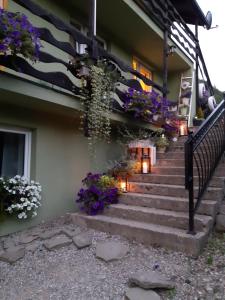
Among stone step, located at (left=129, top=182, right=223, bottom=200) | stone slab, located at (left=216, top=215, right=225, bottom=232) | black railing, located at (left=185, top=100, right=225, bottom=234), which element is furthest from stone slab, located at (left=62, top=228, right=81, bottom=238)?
stone slab, located at (left=216, top=215, right=225, bottom=232)

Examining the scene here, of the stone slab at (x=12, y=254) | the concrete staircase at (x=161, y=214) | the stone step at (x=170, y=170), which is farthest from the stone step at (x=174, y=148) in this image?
the stone slab at (x=12, y=254)

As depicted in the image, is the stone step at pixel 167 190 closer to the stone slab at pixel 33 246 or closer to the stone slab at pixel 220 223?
the stone slab at pixel 220 223

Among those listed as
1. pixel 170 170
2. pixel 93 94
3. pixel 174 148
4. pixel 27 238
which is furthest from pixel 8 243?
pixel 174 148

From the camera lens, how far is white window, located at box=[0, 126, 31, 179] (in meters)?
3.91

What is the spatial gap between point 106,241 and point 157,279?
104cm

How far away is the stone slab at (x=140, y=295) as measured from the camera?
7.29 ft

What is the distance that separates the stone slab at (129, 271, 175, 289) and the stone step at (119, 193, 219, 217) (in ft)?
4.02

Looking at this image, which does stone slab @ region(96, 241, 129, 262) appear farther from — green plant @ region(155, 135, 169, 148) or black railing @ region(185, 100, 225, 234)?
green plant @ region(155, 135, 169, 148)

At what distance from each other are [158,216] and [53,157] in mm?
1886

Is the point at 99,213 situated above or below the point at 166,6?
below

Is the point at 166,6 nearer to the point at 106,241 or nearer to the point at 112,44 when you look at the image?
the point at 112,44

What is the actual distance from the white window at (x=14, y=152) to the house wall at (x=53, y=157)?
8cm

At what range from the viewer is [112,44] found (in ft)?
22.2

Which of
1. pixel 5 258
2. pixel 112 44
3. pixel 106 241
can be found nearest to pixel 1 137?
pixel 5 258
